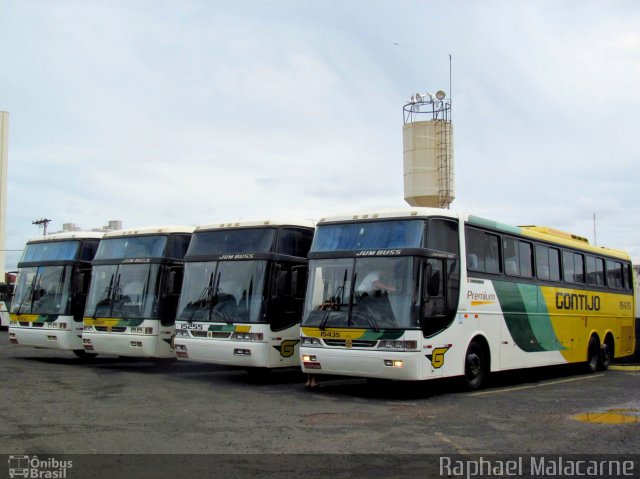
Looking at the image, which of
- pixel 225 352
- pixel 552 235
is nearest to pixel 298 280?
pixel 225 352

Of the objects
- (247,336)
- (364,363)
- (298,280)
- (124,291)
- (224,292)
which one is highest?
(298,280)

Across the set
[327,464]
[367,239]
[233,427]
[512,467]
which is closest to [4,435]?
[233,427]

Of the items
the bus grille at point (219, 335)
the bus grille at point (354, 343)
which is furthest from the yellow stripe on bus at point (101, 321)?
the bus grille at point (354, 343)

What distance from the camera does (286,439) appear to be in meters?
8.21

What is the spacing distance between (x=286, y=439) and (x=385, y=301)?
4016mm

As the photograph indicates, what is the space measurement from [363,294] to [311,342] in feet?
4.19

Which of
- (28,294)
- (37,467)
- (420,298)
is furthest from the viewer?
(28,294)

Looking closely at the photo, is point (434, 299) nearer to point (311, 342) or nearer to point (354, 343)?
point (354, 343)

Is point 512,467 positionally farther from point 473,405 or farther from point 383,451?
point 473,405

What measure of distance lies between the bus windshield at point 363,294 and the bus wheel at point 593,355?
876cm

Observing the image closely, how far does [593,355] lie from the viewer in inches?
732

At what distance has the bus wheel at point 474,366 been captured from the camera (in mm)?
12883

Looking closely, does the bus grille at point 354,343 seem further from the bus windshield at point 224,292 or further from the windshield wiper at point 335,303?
the bus windshield at point 224,292

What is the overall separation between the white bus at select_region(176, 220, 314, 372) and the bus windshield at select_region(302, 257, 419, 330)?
1292 millimetres
